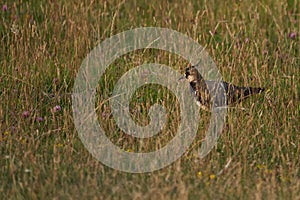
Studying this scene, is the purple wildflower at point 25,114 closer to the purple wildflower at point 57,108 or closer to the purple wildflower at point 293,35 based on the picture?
the purple wildflower at point 57,108

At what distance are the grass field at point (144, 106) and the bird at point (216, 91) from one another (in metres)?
→ 0.12

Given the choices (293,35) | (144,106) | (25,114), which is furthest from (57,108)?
(293,35)

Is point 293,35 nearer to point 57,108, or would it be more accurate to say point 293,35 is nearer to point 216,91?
point 216,91

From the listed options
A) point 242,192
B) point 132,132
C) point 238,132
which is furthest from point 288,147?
point 132,132

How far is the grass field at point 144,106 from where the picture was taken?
13.8 ft

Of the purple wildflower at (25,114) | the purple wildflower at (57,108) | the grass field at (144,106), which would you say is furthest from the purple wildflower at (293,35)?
the purple wildflower at (25,114)

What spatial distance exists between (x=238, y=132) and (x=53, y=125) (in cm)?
145

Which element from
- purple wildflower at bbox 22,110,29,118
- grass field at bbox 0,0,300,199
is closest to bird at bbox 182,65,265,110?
grass field at bbox 0,0,300,199

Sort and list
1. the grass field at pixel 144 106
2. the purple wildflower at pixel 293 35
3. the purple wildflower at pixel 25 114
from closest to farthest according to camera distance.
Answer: the grass field at pixel 144 106
the purple wildflower at pixel 25 114
the purple wildflower at pixel 293 35

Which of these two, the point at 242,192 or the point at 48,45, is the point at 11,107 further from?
the point at 242,192

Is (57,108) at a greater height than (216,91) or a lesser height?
lesser

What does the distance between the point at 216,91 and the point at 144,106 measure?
71 centimetres

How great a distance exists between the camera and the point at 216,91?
514 cm

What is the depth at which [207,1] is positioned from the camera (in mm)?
7484
